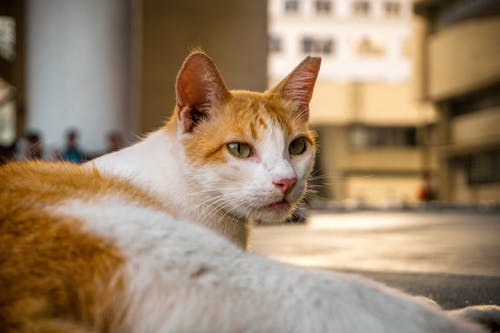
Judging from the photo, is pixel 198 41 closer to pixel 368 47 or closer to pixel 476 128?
pixel 476 128

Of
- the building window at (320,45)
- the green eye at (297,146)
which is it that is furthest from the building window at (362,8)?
the green eye at (297,146)

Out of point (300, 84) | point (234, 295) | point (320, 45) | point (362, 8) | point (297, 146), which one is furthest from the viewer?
A: point (362, 8)

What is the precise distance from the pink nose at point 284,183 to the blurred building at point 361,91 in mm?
28396

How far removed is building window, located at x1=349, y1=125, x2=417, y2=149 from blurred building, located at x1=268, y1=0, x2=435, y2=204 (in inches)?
2.3

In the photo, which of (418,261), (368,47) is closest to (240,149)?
(418,261)

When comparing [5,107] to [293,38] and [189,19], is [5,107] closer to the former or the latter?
[189,19]

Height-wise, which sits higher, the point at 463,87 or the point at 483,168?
the point at 463,87

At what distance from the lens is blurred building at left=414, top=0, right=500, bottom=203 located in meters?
23.5

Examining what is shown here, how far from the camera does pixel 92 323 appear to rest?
1.18 metres

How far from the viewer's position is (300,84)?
2.63 meters

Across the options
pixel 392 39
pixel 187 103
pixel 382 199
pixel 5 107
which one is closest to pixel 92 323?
pixel 187 103

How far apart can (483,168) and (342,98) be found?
8672 mm

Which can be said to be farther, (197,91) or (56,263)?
(197,91)

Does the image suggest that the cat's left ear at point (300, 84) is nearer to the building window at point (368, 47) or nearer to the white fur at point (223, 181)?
the white fur at point (223, 181)
